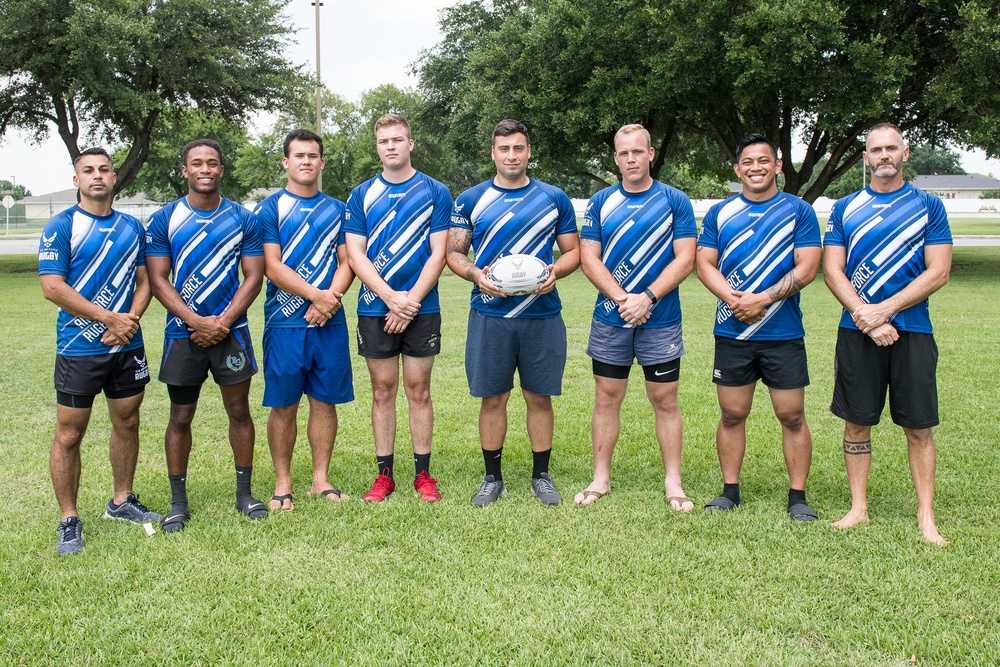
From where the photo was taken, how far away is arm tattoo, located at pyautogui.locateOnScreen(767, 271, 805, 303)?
455 cm

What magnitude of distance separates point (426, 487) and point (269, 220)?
1923mm

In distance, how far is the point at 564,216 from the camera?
5.05m

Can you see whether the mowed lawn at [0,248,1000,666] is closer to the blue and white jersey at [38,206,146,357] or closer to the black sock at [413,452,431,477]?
the black sock at [413,452,431,477]

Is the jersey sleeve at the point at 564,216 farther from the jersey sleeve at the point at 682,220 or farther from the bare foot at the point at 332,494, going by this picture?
the bare foot at the point at 332,494

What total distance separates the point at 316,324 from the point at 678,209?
231 cm

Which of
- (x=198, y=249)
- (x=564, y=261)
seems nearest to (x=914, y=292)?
(x=564, y=261)

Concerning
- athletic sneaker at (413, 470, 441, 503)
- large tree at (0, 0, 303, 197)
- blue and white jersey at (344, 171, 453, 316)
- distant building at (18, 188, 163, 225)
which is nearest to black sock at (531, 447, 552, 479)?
athletic sneaker at (413, 470, 441, 503)

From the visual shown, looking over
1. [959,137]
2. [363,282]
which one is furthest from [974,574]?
[959,137]

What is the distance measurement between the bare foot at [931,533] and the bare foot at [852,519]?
0.93 feet

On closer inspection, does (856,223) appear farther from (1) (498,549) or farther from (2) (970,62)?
(2) (970,62)

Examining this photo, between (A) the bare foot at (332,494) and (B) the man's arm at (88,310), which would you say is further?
(A) the bare foot at (332,494)

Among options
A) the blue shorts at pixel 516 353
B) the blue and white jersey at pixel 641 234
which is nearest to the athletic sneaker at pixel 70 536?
the blue shorts at pixel 516 353

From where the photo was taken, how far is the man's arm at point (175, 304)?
14.7 ft

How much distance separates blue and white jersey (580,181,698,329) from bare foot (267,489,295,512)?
7.27 feet
